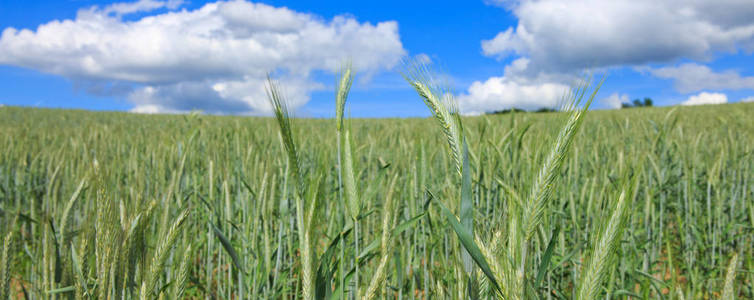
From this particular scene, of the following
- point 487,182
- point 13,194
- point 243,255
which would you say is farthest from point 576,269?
point 13,194

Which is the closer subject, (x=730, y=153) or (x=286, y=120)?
(x=286, y=120)

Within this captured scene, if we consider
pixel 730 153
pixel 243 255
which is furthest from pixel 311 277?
pixel 730 153

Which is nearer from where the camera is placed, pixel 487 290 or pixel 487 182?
pixel 487 290

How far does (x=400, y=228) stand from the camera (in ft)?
3.05

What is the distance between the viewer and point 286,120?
2.64ft

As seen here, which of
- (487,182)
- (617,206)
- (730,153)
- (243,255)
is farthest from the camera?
(730,153)

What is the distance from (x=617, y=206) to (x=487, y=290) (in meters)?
0.27

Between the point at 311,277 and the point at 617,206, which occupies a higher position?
the point at 617,206

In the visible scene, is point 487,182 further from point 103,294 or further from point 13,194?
point 13,194

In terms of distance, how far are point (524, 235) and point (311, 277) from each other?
1.15 ft

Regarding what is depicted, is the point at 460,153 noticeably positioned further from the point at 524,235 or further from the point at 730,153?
the point at 730,153

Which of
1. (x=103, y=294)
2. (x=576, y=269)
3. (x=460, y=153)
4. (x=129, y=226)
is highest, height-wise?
(x=460, y=153)

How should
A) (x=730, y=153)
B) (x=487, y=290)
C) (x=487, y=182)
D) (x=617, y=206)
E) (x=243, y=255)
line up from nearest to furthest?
(x=617, y=206)
(x=487, y=290)
(x=243, y=255)
(x=487, y=182)
(x=730, y=153)

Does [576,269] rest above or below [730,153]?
below
